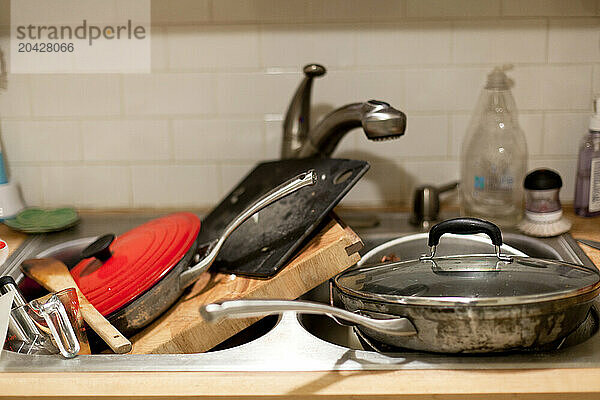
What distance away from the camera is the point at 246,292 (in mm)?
1092

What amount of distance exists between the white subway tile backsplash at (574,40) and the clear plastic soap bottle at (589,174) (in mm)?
124

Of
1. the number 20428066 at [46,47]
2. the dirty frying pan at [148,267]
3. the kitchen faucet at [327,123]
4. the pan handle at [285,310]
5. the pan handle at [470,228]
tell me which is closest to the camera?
the pan handle at [285,310]

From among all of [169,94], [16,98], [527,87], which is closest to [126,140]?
[169,94]

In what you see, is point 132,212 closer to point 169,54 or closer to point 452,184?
point 169,54

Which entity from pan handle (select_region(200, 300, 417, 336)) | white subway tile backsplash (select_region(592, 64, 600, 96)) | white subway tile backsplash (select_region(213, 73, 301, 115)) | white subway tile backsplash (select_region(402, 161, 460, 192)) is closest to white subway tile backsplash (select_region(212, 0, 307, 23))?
white subway tile backsplash (select_region(213, 73, 301, 115))

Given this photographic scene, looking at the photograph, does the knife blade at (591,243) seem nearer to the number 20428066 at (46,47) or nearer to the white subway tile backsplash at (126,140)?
the white subway tile backsplash at (126,140)

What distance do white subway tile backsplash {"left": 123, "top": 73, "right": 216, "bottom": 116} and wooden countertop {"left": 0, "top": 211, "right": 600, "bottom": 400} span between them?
0.72 meters

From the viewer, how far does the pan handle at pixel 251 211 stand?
108cm

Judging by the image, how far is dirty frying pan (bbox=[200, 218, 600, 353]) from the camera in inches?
33.5

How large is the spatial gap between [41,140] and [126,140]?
0.56 feet

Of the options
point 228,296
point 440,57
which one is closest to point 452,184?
point 440,57

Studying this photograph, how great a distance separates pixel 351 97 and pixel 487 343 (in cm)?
74

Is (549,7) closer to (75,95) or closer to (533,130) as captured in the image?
(533,130)

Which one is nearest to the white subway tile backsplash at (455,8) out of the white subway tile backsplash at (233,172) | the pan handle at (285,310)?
the white subway tile backsplash at (233,172)
